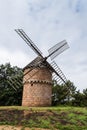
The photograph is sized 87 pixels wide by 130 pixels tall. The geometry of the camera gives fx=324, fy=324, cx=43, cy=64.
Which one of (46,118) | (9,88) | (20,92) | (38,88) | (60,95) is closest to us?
(46,118)

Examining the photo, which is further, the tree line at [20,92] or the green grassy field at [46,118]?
the tree line at [20,92]

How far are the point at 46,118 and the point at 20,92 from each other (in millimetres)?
23065

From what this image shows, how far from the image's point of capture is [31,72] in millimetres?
40969

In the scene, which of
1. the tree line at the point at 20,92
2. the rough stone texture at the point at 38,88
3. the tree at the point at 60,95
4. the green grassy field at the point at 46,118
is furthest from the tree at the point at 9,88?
the green grassy field at the point at 46,118

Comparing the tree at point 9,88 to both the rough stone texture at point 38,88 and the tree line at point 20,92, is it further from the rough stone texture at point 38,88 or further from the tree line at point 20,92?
the rough stone texture at point 38,88

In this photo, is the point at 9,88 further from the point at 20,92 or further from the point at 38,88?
the point at 38,88

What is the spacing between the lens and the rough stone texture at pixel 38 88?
40.0 m

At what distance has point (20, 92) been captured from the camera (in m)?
53.9

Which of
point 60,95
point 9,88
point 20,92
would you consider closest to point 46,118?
point 60,95

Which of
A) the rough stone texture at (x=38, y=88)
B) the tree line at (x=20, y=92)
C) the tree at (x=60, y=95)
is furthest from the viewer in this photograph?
the tree at (x=60, y=95)

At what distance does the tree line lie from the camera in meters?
46.5

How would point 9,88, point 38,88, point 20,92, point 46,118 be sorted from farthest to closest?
point 9,88, point 20,92, point 38,88, point 46,118

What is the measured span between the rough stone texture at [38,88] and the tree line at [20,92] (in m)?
2.59

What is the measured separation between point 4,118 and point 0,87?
85.3 ft
